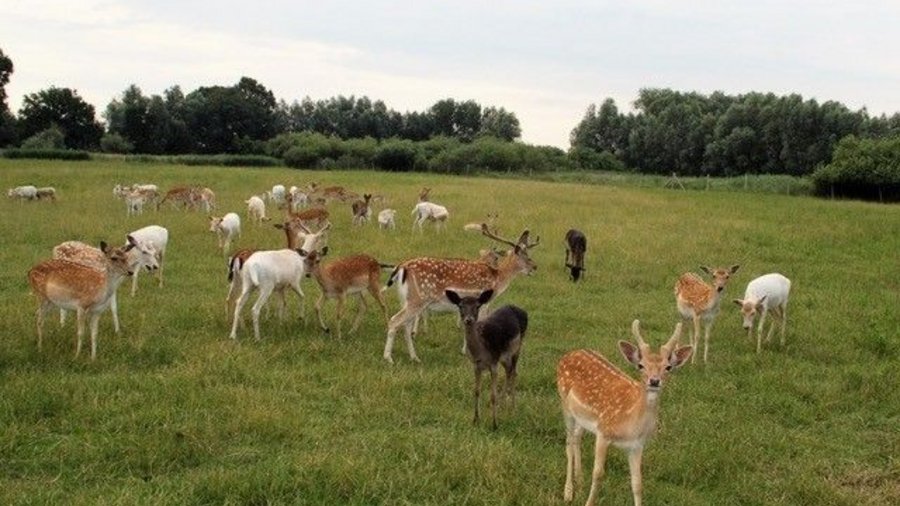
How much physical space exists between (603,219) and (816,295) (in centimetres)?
1121

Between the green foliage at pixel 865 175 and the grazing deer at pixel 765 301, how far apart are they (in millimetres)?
36482

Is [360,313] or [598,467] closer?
[598,467]

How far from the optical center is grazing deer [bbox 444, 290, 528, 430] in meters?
7.67

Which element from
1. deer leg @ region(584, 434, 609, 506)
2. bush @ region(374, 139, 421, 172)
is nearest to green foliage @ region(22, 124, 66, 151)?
bush @ region(374, 139, 421, 172)

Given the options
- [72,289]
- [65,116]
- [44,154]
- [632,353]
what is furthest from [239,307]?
[65,116]

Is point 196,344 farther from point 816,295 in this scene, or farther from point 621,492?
point 816,295

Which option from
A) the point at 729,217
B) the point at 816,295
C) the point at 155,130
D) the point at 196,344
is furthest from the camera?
the point at 155,130

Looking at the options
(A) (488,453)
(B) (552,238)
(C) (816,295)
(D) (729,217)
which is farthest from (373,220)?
(A) (488,453)

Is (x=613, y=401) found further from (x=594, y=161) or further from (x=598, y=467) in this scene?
(x=594, y=161)

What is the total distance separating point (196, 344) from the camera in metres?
9.66

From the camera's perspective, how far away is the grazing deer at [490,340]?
25.2 ft

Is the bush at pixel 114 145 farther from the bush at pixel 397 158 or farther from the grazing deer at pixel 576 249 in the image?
the grazing deer at pixel 576 249

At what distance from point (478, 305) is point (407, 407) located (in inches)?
45.9

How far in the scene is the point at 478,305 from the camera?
Answer: 7875 mm
